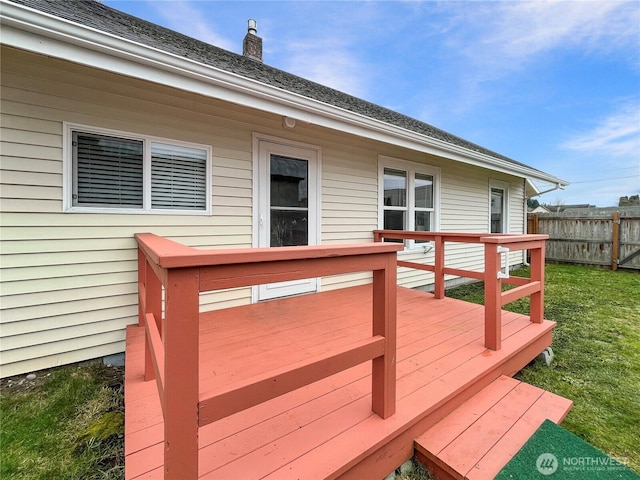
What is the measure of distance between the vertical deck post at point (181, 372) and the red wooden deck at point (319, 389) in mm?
102

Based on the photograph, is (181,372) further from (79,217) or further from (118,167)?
(118,167)

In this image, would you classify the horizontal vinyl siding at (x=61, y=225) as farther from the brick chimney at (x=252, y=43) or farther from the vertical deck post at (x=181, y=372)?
the brick chimney at (x=252, y=43)

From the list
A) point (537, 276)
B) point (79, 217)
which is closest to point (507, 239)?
point (537, 276)

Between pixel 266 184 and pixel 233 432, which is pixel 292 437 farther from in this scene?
pixel 266 184

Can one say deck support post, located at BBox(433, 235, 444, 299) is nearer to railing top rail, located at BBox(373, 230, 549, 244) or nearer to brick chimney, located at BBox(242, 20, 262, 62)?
railing top rail, located at BBox(373, 230, 549, 244)

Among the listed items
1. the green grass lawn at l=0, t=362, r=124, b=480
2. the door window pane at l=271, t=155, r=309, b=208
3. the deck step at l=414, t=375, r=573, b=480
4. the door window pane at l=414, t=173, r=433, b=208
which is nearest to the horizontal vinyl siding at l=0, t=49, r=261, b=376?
the green grass lawn at l=0, t=362, r=124, b=480

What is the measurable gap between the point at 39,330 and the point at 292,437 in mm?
2479

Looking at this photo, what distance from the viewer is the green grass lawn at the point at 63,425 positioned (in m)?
1.50

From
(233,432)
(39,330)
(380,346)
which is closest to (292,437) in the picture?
(233,432)

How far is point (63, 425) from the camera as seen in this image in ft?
5.99

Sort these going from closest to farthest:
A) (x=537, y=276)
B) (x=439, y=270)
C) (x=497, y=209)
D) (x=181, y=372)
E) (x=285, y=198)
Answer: (x=181, y=372), (x=537, y=276), (x=285, y=198), (x=439, y=270), (x=497, y=209)

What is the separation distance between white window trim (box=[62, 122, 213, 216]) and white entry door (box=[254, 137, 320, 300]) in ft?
1.91

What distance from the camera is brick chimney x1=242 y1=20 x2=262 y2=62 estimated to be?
557cm

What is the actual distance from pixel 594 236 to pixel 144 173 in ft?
37.3
